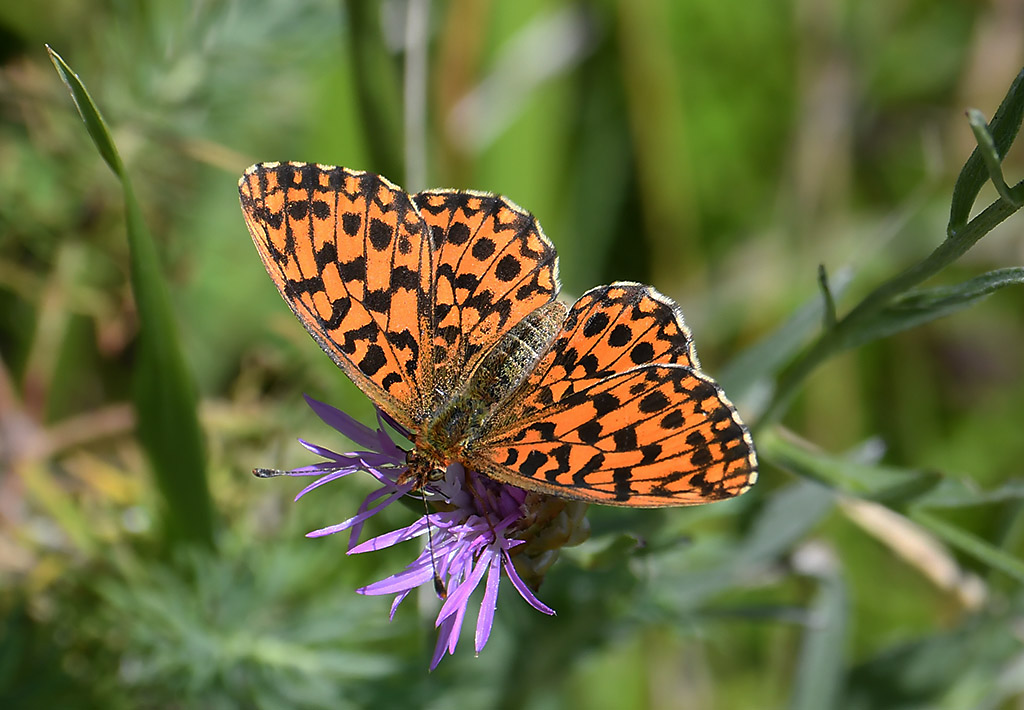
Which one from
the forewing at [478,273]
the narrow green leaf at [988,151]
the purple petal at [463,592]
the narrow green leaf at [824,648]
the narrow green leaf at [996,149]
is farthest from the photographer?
the narrow green leaf at [824,648]

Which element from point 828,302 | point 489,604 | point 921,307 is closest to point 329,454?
point 489,604

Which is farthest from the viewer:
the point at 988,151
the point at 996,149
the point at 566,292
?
the point at 566,292

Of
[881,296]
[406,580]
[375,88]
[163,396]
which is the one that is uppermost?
[375,88]

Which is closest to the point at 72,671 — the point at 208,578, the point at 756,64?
the point at 208,578

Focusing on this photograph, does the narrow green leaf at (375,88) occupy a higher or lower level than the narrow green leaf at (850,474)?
higher

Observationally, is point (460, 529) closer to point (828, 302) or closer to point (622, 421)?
point (622, 421)

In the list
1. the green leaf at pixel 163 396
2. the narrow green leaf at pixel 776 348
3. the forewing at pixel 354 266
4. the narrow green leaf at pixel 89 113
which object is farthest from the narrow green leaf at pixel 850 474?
the narrow green leaf at pixel 89 113

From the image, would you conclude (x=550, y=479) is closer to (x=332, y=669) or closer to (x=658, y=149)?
(x=332, y=669)

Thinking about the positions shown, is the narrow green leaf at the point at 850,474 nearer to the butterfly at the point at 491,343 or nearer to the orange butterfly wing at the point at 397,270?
the butterfly at the point at 491,343

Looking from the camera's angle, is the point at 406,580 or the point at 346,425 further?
the point at 346,425
